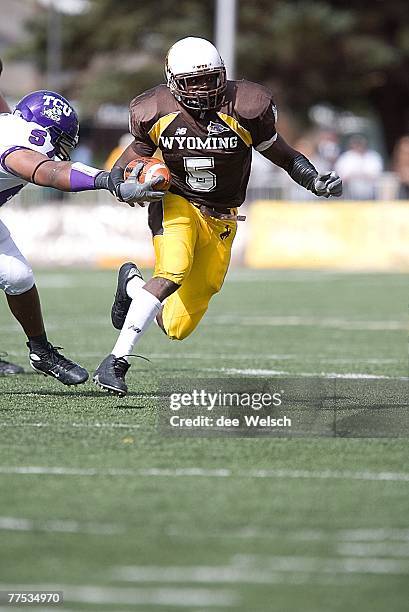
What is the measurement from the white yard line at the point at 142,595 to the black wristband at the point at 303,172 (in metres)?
3.42

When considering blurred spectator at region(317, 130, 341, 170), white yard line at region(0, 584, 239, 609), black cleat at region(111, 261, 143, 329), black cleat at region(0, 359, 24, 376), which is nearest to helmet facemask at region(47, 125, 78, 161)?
black cleat at region(111, 261, 143, 329)

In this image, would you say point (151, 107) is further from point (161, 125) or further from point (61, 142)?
point (61, 142)

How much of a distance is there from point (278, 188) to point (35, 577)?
15.9m

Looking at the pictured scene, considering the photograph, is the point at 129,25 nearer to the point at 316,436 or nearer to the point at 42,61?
the point at 42,61

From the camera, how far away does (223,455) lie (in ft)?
16.5

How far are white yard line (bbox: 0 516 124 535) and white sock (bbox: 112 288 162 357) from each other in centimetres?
213

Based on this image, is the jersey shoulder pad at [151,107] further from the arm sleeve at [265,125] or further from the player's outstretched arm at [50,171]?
the player's outstretched arm at [50,171]

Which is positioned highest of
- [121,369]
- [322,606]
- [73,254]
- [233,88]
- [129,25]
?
[129,25]

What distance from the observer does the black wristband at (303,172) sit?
657cm

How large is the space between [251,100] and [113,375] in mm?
1496

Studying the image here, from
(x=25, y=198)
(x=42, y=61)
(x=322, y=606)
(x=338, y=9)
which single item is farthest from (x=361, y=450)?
(x=42, y=61)

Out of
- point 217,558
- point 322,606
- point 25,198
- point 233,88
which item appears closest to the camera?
point 322,606

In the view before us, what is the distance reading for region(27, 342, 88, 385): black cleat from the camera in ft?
22.6

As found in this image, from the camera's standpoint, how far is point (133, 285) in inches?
256
